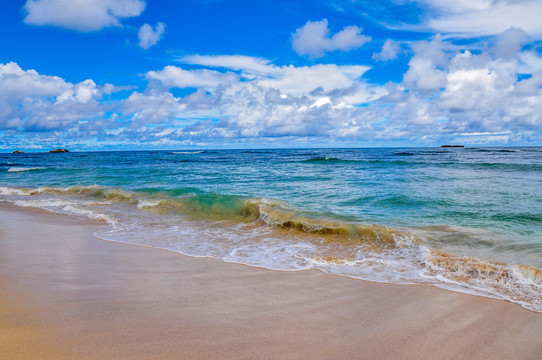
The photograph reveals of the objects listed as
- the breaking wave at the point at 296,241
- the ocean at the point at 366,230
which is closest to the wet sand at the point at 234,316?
the breaking wave at the point at 296,241

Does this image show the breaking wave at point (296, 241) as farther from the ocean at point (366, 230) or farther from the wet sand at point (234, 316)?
the wet sand at point (234, 316)

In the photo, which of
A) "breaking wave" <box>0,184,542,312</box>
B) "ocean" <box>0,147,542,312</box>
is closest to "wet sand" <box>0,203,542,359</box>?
"breaking wave" <box>0,184,542,312</box>

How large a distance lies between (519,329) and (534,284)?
170 centimetres

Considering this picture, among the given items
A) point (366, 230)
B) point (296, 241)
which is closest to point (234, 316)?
point (296, 241)

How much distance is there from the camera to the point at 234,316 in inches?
132

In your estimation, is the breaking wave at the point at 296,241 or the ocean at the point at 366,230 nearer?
the breaking wave at the point at 296,241

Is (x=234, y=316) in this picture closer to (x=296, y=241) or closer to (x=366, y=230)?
(x=296, y=241)

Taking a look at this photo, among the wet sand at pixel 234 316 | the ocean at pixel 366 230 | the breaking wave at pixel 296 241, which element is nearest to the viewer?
the wet sand at pixel 234 316

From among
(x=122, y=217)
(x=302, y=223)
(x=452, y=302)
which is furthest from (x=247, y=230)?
(x=452, y=302)

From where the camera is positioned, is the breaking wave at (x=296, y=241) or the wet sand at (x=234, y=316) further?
the breaking wave at (x=296, y=241)

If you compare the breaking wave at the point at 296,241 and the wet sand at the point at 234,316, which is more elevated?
the wet sand at the point at 234,316

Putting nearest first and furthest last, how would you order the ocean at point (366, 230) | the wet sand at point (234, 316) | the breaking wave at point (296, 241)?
1. the wet sand at point (234, 316)
2. the breaking wave at point (296, 241)
3. the ocean at point (366, 230)

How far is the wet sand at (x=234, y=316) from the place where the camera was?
8.92 feet

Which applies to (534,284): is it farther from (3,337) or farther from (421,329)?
(3,337)
